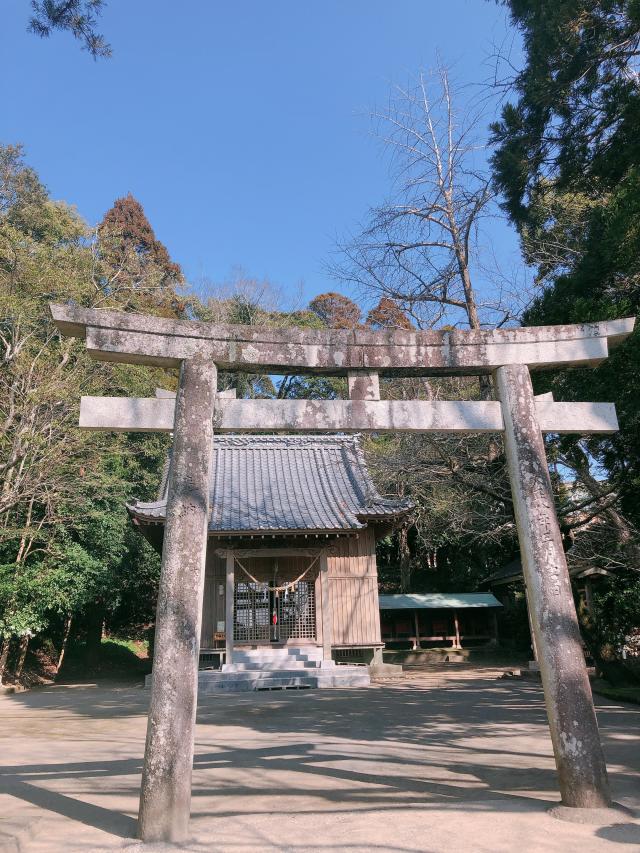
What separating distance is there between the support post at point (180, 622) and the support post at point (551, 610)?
99.4 inches

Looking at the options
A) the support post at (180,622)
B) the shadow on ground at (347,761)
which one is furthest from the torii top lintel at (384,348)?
the shadow on ground at (347,761)

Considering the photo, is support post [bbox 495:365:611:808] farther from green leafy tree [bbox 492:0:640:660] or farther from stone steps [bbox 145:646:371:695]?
stone steps [bbox 145:646:371:695]

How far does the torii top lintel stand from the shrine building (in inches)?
412

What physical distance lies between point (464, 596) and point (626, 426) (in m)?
18.0

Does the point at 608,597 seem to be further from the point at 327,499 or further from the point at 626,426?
the point at 626,426

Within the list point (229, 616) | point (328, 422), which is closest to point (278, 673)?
point (229, 616)

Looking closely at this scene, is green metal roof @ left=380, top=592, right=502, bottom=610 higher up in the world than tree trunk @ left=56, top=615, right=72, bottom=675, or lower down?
higher up

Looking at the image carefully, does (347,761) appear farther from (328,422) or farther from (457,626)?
(457,626)

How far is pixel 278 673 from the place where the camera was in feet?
48.6

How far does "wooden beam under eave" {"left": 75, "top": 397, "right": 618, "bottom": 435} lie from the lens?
5121 mm

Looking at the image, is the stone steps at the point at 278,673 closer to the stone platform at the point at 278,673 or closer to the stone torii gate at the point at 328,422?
the stone platform at the point at 278,673

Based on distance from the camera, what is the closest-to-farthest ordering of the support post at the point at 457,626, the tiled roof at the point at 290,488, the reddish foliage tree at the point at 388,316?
1. the reddish foliage tree at the point at 388,316
2. the tiled roof at the point at 290,488
3. the support post at the point at 457,626

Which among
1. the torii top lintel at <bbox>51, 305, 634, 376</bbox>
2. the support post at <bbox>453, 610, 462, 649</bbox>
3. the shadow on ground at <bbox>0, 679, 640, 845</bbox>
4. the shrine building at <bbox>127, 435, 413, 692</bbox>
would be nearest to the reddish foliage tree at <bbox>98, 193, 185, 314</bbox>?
the shrine building at <bbox>127, 435, 413, 692</bbox>

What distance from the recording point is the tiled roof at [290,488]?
15914 mm
